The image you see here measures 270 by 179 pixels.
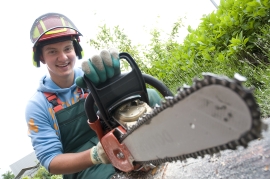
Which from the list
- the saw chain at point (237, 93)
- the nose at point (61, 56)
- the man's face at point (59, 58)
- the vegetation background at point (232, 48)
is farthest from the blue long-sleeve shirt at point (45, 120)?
the vegetation background at point (232, 48)

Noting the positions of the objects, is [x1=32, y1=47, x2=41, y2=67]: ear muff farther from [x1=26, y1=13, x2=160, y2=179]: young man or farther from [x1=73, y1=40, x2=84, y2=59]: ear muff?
[x1=73, y1=40, x2=84, y2=59]: ear muff

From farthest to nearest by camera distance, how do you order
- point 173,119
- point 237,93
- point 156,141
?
point 156,141
point 173,119
point 237,93

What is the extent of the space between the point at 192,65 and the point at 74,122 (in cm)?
157

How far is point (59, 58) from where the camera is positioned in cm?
213

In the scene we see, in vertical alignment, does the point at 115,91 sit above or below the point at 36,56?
below

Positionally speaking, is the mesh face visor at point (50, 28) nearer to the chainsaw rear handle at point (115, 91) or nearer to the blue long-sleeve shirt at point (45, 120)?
the blue long-sleeve shirt at point (45, 120)

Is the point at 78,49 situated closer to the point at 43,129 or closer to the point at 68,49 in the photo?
the point at 68,49

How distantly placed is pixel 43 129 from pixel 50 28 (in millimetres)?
885

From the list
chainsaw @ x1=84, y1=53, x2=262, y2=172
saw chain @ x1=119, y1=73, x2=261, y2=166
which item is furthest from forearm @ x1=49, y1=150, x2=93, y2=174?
saw chain @ x1=119, y1=73, x2=261, y2=166

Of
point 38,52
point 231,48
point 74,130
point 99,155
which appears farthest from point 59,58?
point 231,48

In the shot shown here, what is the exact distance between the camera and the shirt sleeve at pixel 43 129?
1.82 metres

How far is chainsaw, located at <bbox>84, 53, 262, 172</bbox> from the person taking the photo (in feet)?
2.26

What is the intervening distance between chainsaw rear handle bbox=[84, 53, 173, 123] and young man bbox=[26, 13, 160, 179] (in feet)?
1.52

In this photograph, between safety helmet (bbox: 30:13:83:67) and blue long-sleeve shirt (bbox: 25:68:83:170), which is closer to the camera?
blue long-sleeve shirt (bbox: 25:68:83:170)
